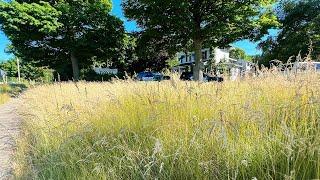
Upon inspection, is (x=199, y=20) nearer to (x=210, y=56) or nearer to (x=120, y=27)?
(x=120, y=27)

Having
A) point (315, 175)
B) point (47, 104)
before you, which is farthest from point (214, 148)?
point (47, 104)

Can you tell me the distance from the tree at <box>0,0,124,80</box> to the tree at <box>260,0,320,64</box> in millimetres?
16068

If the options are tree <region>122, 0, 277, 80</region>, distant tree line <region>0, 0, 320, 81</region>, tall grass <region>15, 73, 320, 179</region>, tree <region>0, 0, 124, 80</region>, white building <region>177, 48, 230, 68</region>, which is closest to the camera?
tall grass <region>15, 73, 320, 179</region>

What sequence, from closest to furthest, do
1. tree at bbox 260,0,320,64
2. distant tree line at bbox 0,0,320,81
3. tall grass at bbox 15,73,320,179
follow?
1. tall grass at bbox 15,73,320,179
2. distant tree line at bbox 0,0,320,81
3. tree at bbox 260,0,320,64

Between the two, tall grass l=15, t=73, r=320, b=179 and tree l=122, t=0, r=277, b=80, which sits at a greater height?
tree l=122, t=0, r=277, b=80

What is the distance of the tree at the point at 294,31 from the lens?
2848cm

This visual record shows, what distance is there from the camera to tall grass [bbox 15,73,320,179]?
215 centimetres

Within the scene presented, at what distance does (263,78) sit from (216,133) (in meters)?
1.74

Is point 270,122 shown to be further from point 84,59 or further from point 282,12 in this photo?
point 282,12

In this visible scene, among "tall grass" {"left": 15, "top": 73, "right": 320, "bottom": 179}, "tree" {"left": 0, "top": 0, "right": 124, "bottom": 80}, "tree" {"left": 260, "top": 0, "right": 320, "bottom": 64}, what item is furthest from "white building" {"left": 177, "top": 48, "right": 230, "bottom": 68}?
"tall grass" {"left": 15, "top": 73, "right": 320, "bottom": 179}

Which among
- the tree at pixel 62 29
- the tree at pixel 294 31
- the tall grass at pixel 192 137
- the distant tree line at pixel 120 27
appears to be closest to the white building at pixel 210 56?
the tree at pixel 294 31

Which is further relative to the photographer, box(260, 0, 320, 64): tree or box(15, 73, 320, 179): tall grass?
box(260, 0, 320, 64): tree

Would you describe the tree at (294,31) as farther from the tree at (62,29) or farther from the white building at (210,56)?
the tree at (62,29)

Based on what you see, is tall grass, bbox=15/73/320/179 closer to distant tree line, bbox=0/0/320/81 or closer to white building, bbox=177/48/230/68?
distant tree line, bbox=0/0/320/81
